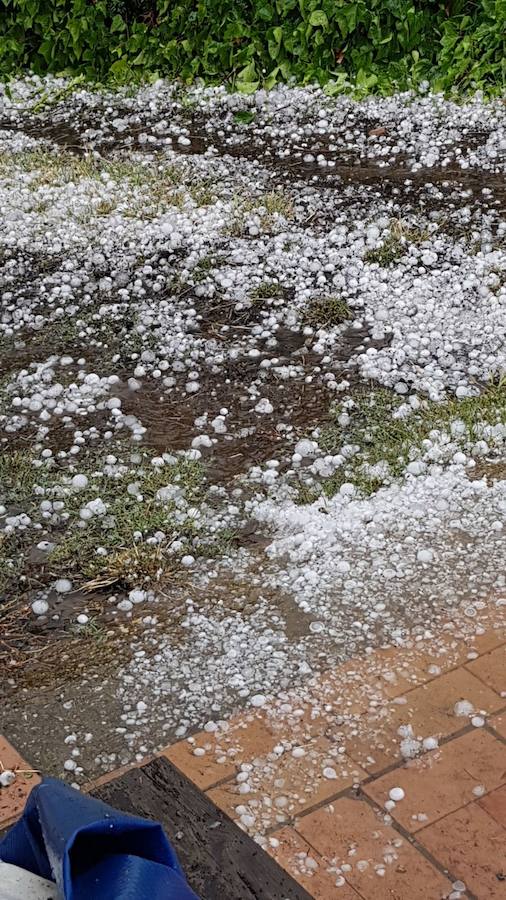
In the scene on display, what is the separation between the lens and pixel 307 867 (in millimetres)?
2518

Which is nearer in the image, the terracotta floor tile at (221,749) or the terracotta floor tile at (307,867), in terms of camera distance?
the terracotta floor tile at (307,867)

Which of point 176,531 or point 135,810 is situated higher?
point 135,810

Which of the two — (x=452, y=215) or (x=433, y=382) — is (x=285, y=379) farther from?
(x=452, y=215)

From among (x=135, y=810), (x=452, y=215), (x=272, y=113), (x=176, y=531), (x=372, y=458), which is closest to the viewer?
(x=135, y=810)

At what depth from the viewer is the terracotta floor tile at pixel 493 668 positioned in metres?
3.01

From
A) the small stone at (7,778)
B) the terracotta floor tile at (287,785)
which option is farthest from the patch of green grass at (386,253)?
the small stone at (7,778)

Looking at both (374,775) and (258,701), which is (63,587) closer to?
(258,701)

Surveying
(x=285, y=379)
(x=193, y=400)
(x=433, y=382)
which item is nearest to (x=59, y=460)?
(x=193, y=400)

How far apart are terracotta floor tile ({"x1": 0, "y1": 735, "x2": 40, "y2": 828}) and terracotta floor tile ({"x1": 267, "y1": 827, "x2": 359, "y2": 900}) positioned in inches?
25.5

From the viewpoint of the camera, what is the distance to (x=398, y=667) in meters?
3.12

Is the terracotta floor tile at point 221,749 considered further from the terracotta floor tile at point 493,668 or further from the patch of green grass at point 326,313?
the patch of green grass at point 326,313

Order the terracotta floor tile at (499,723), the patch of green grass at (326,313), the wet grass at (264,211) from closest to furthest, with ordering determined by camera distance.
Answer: the terracotta floor tile at (499,723)
the patch of green grass at (326,313)
the wet grass at (264,211)

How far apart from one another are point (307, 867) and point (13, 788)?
0.79 m

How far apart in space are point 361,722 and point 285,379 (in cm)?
204
